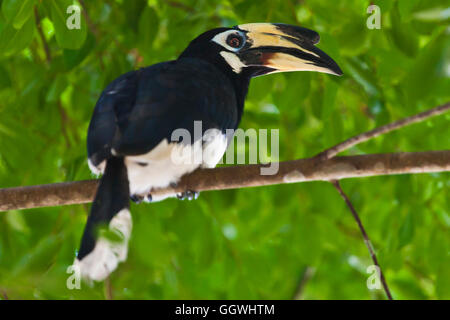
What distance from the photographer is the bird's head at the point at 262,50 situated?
156 centimetres

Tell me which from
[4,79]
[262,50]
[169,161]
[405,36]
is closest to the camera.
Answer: [169,161]

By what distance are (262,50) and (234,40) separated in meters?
0.11

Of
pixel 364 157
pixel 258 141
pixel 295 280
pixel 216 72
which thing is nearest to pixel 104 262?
pixel 364 157

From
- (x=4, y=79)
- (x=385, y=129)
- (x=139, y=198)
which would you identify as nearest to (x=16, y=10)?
(x=4, y=79)

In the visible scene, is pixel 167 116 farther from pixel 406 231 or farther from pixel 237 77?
pixel 406 231

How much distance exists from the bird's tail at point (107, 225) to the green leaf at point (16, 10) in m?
0.39

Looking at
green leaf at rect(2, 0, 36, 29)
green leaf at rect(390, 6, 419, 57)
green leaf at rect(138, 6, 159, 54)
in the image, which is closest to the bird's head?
green leaf at rect(138, 6, 159, 54)

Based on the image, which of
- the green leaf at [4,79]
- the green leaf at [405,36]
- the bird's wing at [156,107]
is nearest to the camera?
the bird's wing at [156,107]

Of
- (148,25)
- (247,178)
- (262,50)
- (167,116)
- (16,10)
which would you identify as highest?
(148,25)

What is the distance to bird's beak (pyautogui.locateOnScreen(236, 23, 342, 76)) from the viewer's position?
5.07ft

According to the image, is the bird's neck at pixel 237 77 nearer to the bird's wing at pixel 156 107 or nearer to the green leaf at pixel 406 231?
the bird's wing at pixel 156 107

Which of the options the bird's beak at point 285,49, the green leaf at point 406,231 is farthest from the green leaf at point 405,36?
the green leaf at point 406,231

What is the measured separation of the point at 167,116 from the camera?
1.42m

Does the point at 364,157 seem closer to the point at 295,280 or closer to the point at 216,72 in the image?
the point at 216,72
